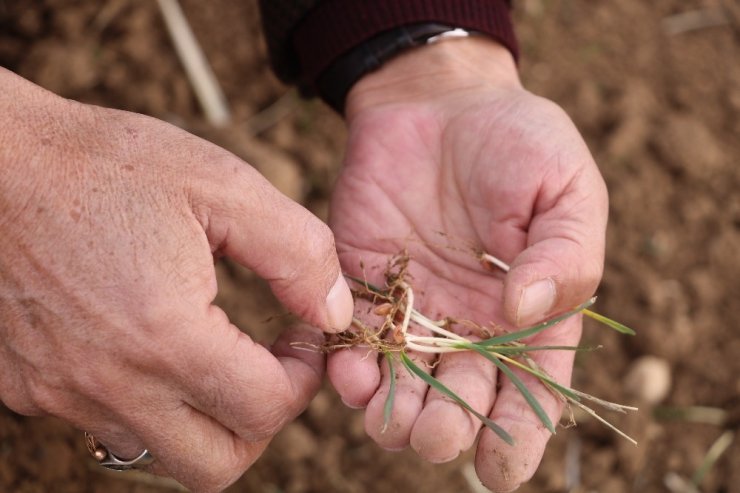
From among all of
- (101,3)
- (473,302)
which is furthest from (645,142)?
(101,3)

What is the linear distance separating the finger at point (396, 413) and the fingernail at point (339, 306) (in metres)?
0.13

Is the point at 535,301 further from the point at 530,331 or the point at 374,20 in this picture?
the point at 374,20

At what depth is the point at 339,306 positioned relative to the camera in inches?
52.5

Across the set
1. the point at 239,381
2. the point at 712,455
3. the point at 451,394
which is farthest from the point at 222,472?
the point at 712,455

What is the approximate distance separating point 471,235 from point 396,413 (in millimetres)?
478

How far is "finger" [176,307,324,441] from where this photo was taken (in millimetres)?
1204

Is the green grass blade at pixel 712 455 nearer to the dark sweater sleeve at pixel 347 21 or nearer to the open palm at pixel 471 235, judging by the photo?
the open palm at pixel 471 235

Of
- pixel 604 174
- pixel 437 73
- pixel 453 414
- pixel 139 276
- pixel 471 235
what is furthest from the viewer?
pixel 604 174

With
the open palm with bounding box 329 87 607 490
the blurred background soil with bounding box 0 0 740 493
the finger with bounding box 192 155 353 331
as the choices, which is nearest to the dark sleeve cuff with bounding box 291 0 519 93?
the open palm with bounding box 329 87 607 490

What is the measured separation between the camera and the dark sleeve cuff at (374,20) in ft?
5.97

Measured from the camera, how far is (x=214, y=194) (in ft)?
4.01

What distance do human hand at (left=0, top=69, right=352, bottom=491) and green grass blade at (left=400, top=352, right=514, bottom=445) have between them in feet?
0.54

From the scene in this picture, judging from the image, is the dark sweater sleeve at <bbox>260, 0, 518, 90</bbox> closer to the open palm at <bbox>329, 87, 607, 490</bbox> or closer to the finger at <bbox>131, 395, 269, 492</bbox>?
the open palm at <bbox>329, 87, 607, 490</bbox>

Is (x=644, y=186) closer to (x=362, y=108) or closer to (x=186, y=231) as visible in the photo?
(x=362, y=108)
